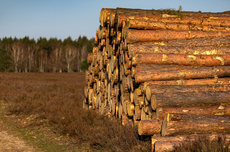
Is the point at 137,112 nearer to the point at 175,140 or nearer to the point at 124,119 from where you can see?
the point at 124,119

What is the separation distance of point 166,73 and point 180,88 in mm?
607

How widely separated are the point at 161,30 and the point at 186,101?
97.9 inches

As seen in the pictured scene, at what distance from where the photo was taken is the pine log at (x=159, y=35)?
5418 mm

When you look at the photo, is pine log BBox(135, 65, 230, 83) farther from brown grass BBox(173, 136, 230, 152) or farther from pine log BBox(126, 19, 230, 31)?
brown grass BBox(173, 136, 230, 152)

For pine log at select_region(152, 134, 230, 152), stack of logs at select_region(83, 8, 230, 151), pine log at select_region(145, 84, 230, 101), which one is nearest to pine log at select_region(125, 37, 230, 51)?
stack of logs at select_region(83, 8, 230, 151)

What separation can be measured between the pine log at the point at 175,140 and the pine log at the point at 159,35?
2792 millimetres

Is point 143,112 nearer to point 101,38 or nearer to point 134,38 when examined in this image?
point 134,38

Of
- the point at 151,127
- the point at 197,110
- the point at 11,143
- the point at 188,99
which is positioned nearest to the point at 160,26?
the point at 188,99

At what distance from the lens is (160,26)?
19.2 ft

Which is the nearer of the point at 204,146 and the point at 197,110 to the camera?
the point at 204,146

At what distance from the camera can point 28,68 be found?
57375 millimetres

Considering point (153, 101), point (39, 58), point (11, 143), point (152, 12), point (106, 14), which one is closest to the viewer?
point (153, 101)

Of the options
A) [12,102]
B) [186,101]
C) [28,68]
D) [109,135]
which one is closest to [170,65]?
[186,101]

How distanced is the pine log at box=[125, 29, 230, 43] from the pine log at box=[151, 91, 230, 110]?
1976 millimetres
